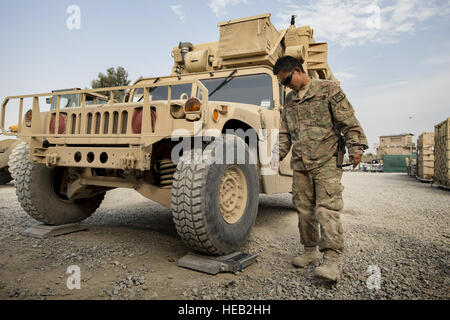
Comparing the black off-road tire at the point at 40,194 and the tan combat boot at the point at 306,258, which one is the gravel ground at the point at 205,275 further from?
the black off-road tire at the point at 40,194

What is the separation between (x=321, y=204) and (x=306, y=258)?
21.6 inches

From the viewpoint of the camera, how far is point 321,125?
2.71m

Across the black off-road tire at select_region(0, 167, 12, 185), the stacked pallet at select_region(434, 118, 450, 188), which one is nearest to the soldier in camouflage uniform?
the stacked pallet at select_region(434, 118, 450, 188)

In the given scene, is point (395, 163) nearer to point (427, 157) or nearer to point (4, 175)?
point (427, 157)

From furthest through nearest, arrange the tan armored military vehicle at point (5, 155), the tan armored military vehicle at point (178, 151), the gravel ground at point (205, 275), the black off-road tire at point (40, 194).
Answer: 1. the tan armored military vehicle at point (5, 155)
2. the black off-road tire at point (40, 194)
3. the tan armored military vehicle at point (178, 151)
4. the gravel ground at point (205, 275)

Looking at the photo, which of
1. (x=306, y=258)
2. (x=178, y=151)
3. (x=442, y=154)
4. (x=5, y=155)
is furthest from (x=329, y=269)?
(x=442, y=154)

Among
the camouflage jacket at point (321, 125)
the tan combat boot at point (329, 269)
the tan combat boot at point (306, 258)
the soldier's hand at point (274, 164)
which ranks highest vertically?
the camouflage jacket at point (321, 125)

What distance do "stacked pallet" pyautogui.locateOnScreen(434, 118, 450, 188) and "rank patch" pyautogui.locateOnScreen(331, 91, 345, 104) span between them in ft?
27.5

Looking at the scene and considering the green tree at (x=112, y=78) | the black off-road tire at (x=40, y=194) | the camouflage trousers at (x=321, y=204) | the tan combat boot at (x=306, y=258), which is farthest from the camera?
the green tree at (x=112, y=78)

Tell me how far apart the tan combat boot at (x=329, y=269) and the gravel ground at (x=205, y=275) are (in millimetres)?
86

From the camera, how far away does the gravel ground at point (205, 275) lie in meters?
2.30

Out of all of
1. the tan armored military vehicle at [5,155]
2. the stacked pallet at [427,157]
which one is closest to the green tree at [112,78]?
Result: the tan armored military vehicle at [5,155]

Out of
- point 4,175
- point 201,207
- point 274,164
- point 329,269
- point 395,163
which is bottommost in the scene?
point 329,269

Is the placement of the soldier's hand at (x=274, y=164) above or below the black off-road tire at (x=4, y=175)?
above
